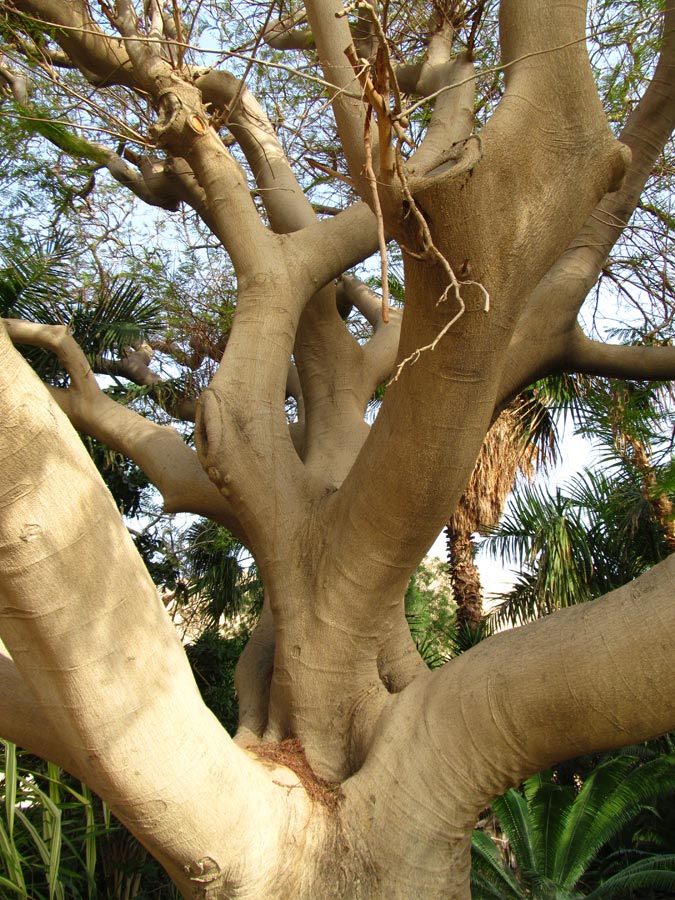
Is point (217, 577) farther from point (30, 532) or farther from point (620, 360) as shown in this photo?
point (30, 532)

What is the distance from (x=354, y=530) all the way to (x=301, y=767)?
905 mm

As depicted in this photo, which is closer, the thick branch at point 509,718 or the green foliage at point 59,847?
the thick branch at point 509,718

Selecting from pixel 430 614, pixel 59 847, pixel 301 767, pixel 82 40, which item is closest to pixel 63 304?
pixel 82 40

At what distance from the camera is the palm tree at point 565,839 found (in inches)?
172

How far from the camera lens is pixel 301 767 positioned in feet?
9.43

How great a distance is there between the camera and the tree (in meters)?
1.93

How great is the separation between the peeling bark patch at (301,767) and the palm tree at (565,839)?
2.01 m

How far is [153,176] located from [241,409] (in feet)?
7.47

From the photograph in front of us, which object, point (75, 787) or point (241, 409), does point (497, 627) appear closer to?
point (75, 787)

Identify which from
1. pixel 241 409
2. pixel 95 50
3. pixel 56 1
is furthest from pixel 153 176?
pixel 241 409

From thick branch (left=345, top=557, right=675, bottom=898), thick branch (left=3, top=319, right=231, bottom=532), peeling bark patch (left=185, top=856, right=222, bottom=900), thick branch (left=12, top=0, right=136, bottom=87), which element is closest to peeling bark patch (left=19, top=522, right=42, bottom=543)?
peeling bark patch (left=185, top=856, right=222, bottom=900)

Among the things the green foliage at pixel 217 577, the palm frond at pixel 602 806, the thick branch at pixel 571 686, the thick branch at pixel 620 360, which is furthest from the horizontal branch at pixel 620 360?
the green foliage at pixel 217 577

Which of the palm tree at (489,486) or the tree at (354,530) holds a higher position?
the palm tree at (489,486)

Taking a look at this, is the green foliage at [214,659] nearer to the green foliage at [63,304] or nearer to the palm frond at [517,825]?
the green foliage at [63,304]
